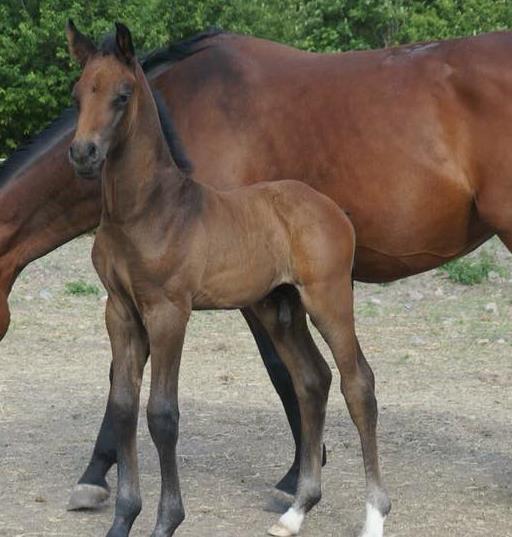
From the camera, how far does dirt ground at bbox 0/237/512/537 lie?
5.43m

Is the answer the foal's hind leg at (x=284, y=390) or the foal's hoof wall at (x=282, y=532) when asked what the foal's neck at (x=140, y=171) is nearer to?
the foal's hind leg at (x=284, y=390)

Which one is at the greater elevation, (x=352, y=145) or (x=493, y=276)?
(x=352, y=145)

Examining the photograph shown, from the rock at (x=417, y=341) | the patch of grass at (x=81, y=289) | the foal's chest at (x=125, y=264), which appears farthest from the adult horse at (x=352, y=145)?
the patch of grass at (x=81, y=289)

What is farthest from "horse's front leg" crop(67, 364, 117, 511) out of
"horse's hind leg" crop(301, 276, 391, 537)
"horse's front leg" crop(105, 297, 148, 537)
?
"horse's hind leg" crop(301, 276, 391, 537)

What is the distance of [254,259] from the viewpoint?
475 cm

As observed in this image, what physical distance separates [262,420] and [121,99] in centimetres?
320

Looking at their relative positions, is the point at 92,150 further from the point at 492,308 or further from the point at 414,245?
the point at 492,308

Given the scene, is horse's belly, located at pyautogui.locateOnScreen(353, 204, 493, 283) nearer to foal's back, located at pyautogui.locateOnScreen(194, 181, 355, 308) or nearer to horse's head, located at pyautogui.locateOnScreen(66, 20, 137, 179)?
foal's back, located at pyautogui.locateOnScreen(194, 181, 355, 308)

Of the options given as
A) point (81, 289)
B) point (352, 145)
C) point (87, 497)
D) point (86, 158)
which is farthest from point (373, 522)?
point (81, 289)

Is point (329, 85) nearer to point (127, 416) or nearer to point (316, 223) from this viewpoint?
point (316, 223)

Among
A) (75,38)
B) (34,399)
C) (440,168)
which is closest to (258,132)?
(440,168)

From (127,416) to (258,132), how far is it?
139 cm

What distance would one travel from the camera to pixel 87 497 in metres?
5.49

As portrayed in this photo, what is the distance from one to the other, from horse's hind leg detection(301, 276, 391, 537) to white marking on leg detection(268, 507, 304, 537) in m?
0.30
